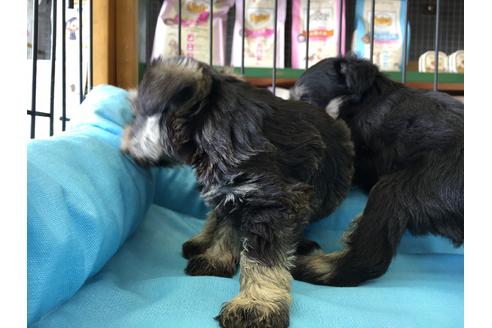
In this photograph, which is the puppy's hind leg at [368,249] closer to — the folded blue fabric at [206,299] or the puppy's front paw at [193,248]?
the folded blue fabric at [206,299]

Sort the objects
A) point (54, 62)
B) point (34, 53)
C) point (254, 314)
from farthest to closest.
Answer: point (54, 62) → point (34, 53) → point (254, 314)

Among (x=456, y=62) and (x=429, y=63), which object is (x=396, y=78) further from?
(x=456, y=62)

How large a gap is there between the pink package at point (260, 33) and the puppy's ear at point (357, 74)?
1362mm

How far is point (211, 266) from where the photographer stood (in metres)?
1.54

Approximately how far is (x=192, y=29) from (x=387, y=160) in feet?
6.48

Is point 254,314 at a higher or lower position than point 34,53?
lower

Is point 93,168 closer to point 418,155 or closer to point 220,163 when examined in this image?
point 220,163

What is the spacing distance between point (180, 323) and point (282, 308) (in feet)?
0.83

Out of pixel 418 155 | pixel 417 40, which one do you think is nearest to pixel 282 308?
pixel 418 155

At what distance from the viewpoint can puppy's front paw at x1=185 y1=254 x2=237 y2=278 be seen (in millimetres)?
1523

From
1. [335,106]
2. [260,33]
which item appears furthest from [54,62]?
[260,33]

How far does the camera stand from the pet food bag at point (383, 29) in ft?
11.4

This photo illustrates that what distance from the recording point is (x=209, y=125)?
1334 mm

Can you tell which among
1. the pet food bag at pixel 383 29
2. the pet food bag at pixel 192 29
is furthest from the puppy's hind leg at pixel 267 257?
the pet food bag at pixel 383 29
